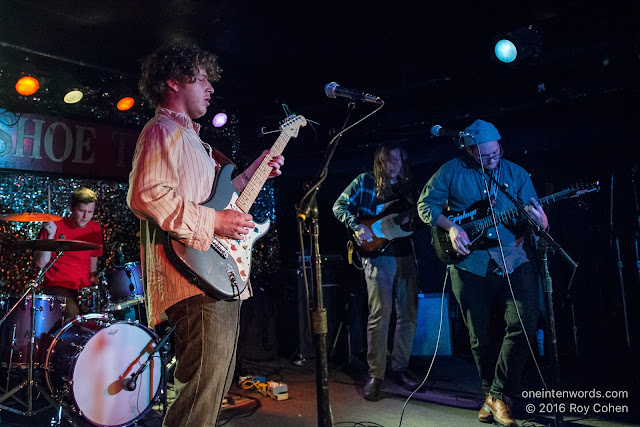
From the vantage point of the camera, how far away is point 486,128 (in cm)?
403

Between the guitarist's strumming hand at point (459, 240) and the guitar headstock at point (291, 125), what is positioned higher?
the guitar headstock at point (291, 125)

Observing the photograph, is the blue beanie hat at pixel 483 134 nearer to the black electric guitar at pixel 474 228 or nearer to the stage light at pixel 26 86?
the black electric guitar at pixel 474 228

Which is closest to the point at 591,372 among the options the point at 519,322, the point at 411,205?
the point at 519,322

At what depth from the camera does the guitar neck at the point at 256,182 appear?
8.27ft

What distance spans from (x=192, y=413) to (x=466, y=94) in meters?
5.05

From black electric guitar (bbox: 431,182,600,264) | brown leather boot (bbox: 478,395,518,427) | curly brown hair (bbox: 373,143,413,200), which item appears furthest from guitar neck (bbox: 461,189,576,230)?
brown leather boot (bbox: 478,395,518,427)

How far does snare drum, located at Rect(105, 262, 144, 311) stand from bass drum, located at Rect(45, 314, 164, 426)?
0.31 meters

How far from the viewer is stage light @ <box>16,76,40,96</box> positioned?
19.0 ft

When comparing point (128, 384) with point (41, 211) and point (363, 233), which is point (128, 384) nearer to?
point (363, 233)

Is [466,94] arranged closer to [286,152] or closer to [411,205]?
[411,205]

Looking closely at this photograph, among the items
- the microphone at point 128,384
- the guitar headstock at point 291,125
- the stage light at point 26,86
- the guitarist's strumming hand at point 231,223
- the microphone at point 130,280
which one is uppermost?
the stage light at point 26,86

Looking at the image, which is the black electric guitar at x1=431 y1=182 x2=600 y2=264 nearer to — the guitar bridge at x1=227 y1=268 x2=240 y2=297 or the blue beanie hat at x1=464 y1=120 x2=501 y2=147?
the blue beanie hat at x1=464 y1=120 x2=501 y2=147

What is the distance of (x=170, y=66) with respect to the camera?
2.49 m

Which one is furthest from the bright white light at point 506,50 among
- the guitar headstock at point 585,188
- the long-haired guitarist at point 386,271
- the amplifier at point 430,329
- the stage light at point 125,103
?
the stage light at point 125,103
